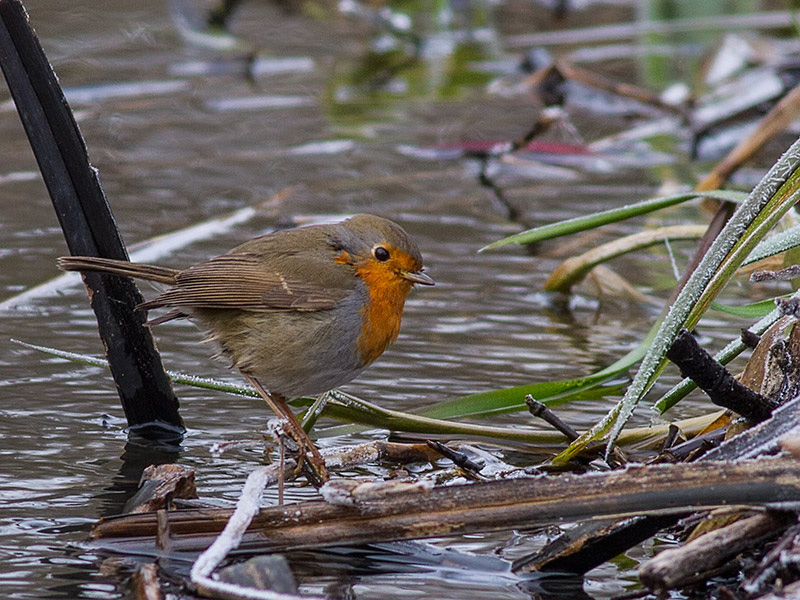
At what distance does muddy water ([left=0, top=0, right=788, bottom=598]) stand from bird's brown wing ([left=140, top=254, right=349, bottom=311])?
400 mm

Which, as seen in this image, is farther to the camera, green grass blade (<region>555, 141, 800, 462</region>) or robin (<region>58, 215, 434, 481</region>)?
robin (<region>58, 215, 434, 481</region>)

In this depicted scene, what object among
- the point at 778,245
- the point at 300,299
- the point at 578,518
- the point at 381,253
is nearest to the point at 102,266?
the point at 300,299

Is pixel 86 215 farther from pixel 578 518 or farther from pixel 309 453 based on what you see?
pixel 578 518

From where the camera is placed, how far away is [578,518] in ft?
8.38

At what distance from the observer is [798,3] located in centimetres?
1028

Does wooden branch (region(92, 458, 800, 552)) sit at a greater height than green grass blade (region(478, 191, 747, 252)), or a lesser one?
lesser

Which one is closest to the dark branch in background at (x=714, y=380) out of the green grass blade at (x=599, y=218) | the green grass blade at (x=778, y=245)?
the green grass blade at (x=778, y=245)

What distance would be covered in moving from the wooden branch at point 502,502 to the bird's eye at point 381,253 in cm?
140

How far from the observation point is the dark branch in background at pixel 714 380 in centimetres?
270

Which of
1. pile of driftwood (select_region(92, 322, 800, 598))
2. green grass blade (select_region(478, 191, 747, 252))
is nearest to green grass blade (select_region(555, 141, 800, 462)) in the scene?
pile of driftwood (select_region(92, 322, 800, 598))

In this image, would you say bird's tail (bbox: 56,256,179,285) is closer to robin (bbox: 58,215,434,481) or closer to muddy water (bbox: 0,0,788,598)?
robin (bbox: 58,215,434,481)

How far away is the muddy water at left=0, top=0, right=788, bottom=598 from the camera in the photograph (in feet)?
10.6

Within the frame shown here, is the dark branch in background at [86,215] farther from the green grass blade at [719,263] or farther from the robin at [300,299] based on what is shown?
the green grass blade at [719,263]

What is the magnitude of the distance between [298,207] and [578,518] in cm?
416
